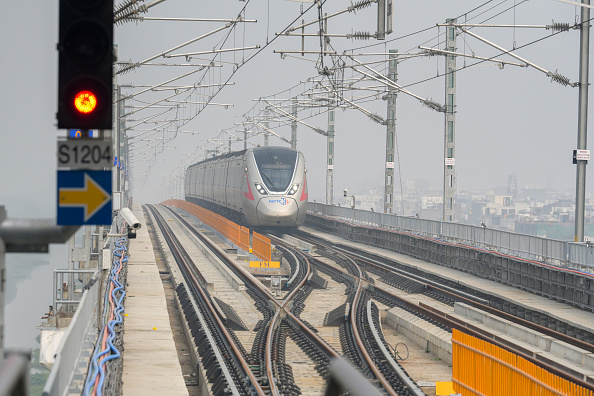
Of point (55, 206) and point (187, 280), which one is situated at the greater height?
point (55, 206)

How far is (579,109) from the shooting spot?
20234 mm

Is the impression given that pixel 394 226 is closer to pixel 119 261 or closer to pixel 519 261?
pixel 519 261

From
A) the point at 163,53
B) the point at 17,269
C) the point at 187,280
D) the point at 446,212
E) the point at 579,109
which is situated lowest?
the point at 17,269

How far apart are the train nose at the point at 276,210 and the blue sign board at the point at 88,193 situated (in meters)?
30.2

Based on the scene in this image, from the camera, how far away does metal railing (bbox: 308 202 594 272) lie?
19703 millimetres

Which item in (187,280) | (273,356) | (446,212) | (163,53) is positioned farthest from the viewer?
(446,212)

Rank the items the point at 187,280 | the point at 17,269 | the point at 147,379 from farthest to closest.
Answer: the point at 17,269 < the point at 187,280 < the point at 147,379

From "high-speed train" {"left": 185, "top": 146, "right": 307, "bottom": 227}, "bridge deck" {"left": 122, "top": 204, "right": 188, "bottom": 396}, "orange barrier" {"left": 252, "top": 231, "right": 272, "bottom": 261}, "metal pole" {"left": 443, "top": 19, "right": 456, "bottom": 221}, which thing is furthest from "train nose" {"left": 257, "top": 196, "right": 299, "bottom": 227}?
"bridge deck" {"left": 122, "top": 204, "right": 188, "bottom": 396}

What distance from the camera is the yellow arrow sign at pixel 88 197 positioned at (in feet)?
15.8

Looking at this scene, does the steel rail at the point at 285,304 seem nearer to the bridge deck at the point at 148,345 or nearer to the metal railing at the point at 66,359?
the bridge deck at the point at 148,345

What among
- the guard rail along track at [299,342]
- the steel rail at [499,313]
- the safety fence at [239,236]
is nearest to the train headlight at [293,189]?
the safety fence at [239,236]

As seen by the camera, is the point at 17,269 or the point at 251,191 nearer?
the point at 251,191

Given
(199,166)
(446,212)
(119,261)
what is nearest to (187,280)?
(119,261)

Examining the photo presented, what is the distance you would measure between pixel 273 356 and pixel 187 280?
11.5 meters
